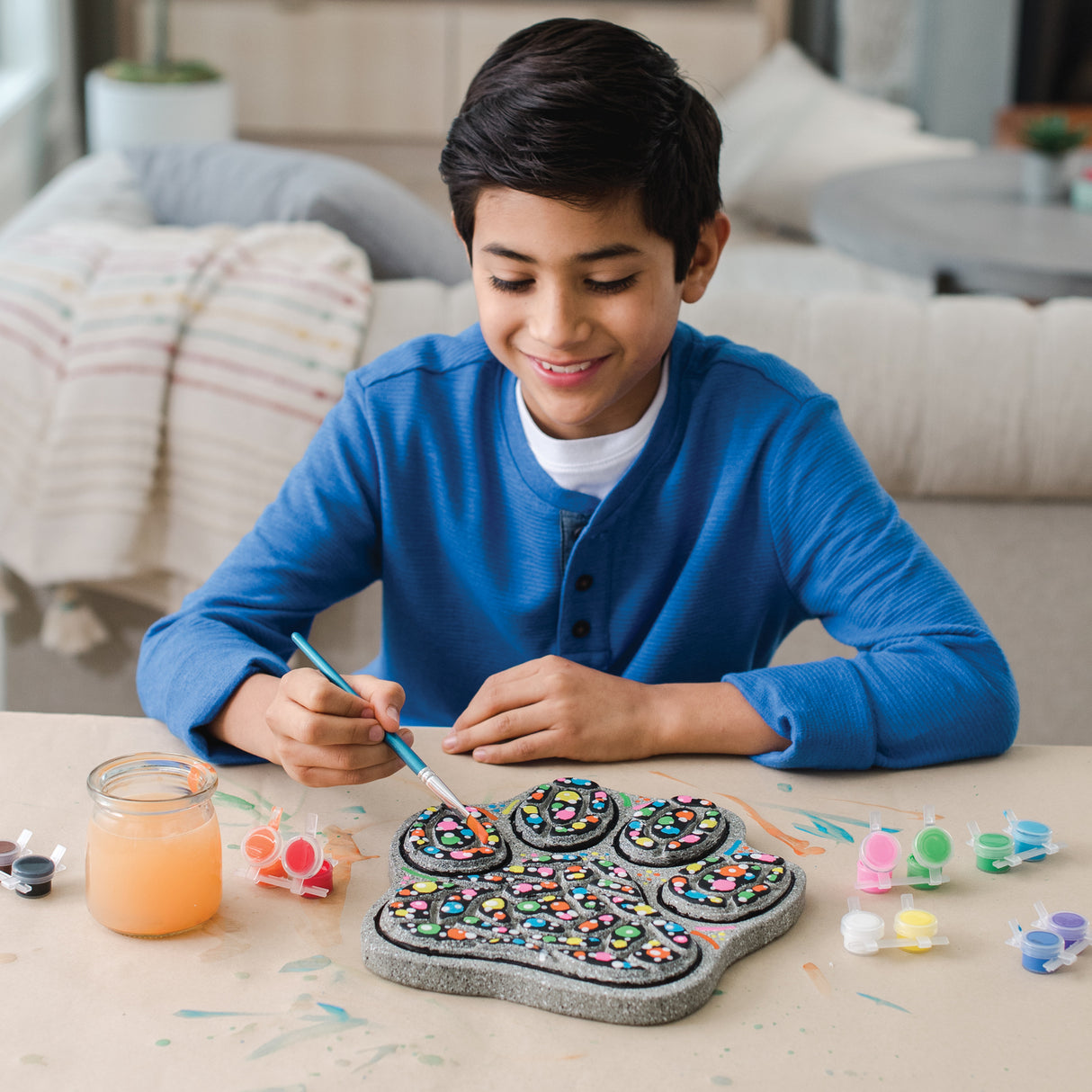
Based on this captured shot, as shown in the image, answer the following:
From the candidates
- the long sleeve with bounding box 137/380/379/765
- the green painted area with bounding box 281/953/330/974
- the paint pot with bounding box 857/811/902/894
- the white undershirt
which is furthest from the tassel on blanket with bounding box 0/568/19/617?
the paint pot with bounding box 857/811/902/894

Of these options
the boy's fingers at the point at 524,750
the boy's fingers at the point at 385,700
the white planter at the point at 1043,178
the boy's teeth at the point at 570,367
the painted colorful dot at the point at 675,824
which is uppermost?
the boy's teeth at the point at 570,367

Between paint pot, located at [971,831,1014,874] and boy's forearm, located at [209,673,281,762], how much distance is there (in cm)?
47

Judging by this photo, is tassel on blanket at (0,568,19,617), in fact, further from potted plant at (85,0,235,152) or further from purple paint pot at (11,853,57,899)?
potted plant at (85,0,235,152)

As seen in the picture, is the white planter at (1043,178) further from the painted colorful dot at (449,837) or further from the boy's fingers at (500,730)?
the painted colorful dot at (449,837)

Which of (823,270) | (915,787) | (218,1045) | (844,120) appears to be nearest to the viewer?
(218,1045)

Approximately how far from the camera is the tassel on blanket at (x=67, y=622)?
1.84 m

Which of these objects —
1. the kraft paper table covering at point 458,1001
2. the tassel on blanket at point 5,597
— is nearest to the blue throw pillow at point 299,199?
the tassel on blanket at point 5,597

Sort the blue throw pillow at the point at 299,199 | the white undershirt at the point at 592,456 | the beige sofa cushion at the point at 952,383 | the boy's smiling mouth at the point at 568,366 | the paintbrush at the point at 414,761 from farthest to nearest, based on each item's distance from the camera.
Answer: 1. the blue throw pillow at the point at 299,199
2. the beige sofa cushion at the point at 952,383
3. the white undershirt at the point at 592,456
4. the boy's smiling mouth at the point at 568,366
5. the paintbrush at the point at 414,761

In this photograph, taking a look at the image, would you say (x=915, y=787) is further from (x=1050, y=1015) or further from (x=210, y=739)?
(x=210, y=739)

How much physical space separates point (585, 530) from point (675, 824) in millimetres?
376

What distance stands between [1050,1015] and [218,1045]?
41 centimetres

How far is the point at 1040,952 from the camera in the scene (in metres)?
0.71

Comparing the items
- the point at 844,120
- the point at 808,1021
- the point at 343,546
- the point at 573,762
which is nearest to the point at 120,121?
the point at 844,120

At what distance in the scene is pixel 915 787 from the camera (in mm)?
922
